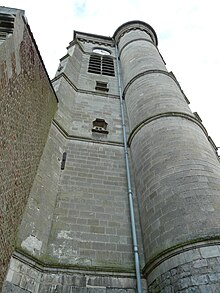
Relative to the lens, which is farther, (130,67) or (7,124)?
(130,67)

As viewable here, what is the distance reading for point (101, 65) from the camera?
47.3ft

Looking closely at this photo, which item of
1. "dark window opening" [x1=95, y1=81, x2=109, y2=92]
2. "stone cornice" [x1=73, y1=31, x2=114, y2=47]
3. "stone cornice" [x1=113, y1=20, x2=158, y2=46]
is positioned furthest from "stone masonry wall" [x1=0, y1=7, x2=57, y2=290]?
"stone cornice" [x1=73, y1=31, x2=114, y2=47]

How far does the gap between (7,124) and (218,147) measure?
925 cm

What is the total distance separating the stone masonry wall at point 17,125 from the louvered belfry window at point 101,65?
7.26 m

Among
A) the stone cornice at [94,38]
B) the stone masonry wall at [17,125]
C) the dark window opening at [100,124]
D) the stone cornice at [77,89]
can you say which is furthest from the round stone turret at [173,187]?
the stone cornice at [94,38]

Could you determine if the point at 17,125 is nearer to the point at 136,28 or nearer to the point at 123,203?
the point at 123,203

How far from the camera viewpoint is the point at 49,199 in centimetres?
628

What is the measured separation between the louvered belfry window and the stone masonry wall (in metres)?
7.26

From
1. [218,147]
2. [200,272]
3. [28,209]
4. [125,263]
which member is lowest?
[200,272]

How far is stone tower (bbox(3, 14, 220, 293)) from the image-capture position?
469 centimetres

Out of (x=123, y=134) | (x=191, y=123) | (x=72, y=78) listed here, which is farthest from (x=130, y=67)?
(x=191, y=123)

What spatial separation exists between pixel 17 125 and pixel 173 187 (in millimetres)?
3130

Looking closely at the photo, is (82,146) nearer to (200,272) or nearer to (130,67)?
(200,272)

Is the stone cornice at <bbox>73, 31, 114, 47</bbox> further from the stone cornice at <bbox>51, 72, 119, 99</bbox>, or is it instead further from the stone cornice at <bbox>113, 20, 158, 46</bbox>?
the stone cornice at <bbox>51, 72, 119, 99</bbox>
